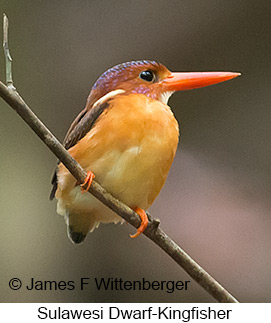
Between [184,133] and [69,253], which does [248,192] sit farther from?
[69,253]

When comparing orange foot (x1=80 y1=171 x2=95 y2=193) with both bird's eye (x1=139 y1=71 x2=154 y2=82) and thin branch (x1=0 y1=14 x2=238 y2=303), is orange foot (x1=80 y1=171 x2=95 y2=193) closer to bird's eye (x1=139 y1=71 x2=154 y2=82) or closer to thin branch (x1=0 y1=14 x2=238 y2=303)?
thin branch (x1=0 y1=14 x2=238 y2=303)

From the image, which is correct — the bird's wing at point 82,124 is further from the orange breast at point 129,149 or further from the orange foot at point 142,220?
the orange foot at point 142,220

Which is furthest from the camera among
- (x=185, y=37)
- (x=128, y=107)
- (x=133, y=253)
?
(x=185, y=37)

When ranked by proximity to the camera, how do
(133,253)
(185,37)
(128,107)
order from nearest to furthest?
(128,107), (133,253), (185,37)

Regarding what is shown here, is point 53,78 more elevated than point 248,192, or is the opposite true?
point 53,78

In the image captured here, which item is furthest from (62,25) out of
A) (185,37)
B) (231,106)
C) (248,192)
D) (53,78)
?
(248,192)
